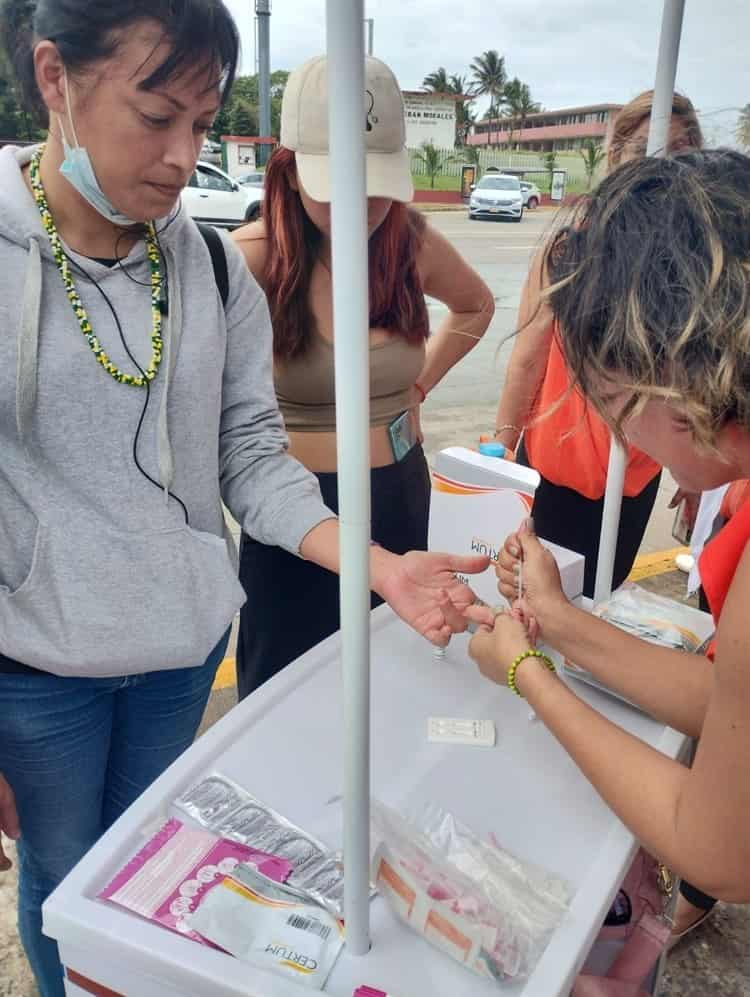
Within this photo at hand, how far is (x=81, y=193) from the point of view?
1003mm

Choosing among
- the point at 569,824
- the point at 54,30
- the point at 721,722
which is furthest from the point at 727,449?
the point at 54,30

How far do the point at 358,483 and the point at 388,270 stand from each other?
1.13m

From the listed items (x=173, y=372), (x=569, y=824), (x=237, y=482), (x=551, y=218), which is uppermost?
(x=551, y=218)

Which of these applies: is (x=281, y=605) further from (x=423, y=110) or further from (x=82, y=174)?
(x=423, y=110)

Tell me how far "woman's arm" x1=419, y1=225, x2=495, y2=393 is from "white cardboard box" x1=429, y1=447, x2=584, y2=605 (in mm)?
741

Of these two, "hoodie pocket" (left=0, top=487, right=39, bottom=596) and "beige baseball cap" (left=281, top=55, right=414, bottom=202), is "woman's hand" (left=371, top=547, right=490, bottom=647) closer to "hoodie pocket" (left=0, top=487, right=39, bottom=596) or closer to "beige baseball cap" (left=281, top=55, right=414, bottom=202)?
"hoodie pocket" (left=0, top=487, right=39, bottom=596)

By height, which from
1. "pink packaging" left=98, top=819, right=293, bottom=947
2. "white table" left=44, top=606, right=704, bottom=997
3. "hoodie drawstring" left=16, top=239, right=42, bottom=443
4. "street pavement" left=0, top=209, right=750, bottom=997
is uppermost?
"hoodie drawstring" left=16, top=239, right=42, bottom=443

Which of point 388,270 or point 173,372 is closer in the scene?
point 173,372

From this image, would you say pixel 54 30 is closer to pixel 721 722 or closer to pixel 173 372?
pixel 173 372

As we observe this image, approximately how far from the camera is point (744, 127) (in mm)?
964

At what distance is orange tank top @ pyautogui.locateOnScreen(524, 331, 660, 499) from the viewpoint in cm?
176

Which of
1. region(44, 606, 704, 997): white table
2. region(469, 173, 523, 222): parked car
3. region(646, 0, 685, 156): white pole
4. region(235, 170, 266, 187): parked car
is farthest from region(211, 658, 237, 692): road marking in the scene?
region(469, 173, 523, 222): parked car

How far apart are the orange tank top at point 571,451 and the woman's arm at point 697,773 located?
0.97 metres

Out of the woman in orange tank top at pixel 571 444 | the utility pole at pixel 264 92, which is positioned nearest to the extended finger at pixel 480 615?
the woman in orange tank top at pixel 571 444
